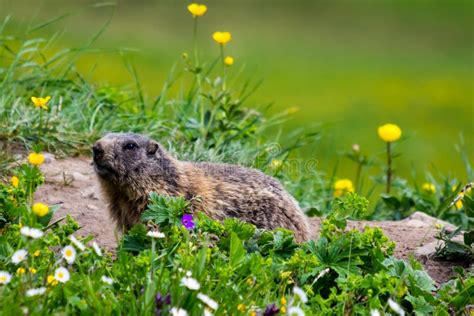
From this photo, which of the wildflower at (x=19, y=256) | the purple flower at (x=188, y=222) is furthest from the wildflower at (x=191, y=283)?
the purple flower at (x=188, y=222)

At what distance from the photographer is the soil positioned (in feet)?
19.4

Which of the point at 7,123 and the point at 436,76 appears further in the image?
the point at 436,76

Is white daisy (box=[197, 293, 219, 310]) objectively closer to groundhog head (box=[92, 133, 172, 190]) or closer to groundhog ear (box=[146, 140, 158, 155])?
groundhog head (box=[92, 133, 172, 190])

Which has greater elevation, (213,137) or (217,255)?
(217,255)

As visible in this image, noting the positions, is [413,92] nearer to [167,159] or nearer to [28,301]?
[167,159]

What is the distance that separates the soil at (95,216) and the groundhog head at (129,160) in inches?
14.4

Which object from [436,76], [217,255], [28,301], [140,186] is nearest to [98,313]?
[28,301]

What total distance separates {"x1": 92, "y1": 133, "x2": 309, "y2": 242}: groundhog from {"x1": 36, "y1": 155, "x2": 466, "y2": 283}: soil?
0.88 ft

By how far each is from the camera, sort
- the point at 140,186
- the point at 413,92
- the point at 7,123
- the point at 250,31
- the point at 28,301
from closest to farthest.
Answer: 1. the point at 28,301
2. the point at 140,186
3. the point at 7,123
4. the point at 413,92
5. the point at 250,31

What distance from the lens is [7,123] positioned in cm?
696

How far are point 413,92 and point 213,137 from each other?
11.4m

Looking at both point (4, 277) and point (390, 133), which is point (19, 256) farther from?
point (390, 133)

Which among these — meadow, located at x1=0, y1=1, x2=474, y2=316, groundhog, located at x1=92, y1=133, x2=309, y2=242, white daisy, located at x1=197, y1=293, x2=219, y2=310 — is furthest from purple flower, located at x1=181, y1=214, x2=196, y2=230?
white daisy, located at x1=197, y1=293, x2=219, y2=310

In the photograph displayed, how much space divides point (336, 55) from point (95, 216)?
579 inches
